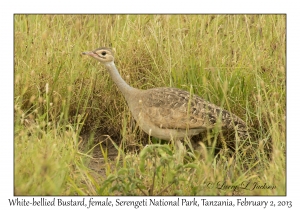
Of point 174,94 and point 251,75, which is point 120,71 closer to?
point 174,94

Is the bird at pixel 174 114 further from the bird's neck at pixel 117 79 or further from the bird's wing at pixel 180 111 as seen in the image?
the bird's neck at pixel 117 79

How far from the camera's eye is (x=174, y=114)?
552cm

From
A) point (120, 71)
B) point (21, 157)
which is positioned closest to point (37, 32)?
point (120, 71)

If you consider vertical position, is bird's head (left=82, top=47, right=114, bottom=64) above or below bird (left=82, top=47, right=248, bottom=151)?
above

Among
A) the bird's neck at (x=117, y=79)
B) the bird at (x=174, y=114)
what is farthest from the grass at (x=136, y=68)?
the bird's neck at (x=117, y=79)

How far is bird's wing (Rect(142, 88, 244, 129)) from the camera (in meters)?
5.46

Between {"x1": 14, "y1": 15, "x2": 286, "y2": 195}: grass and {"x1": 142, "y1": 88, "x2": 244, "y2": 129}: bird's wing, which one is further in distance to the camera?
{"x1": 14, "y1": 15, "x2": 286, "y2": 195}: grass

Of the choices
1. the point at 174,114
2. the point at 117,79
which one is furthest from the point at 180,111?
the point at 117,79

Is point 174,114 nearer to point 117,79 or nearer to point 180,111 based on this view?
point 180,111

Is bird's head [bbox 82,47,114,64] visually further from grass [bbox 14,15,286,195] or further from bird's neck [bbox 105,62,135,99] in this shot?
grass [bbox 14,15,286,195]

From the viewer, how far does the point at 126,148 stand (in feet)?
19.1

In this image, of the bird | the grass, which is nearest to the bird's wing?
the bird

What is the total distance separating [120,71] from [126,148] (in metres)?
1.01

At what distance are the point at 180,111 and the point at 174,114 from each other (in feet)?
0.22
